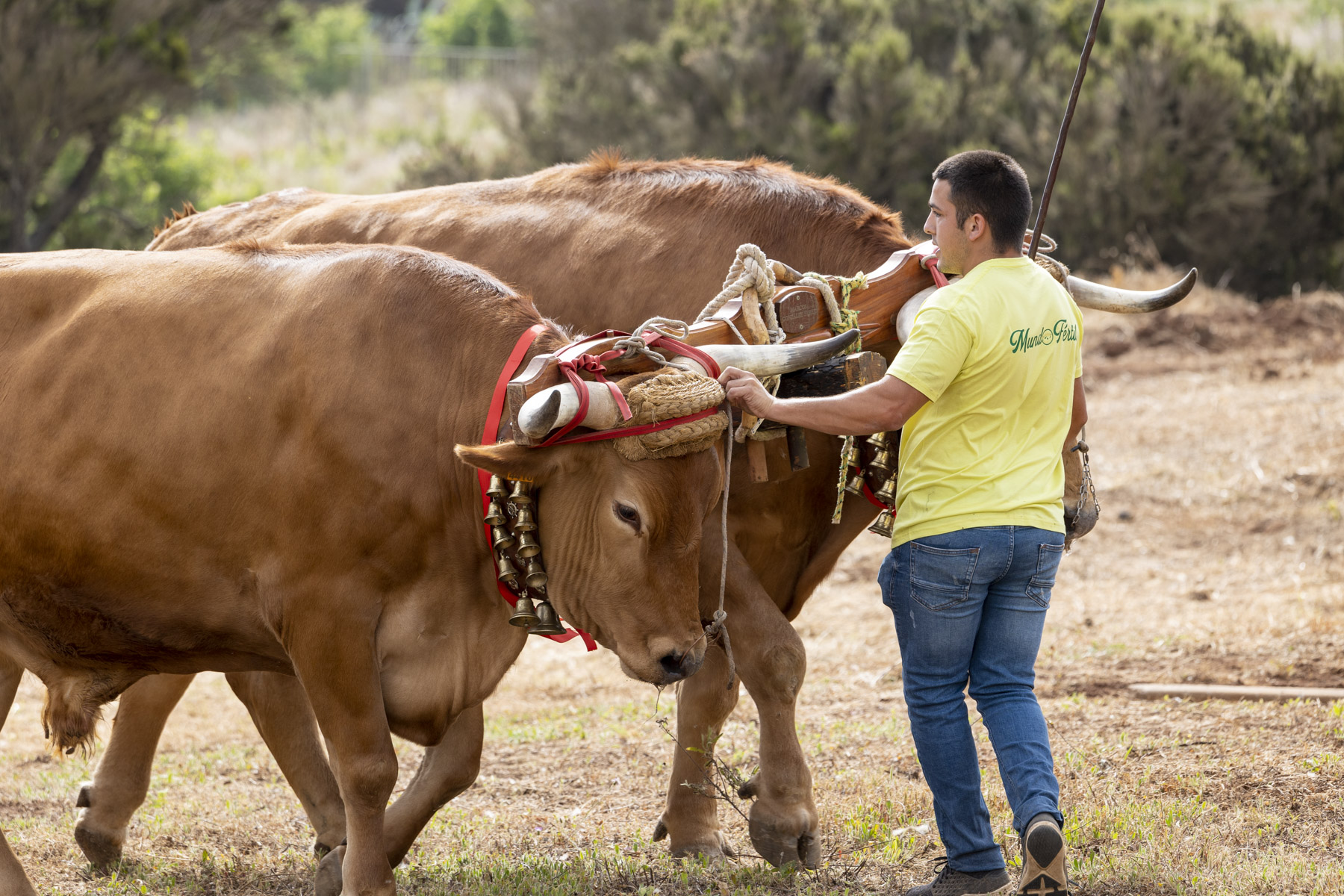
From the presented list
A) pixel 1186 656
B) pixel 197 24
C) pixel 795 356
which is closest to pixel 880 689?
pixel 1186 656

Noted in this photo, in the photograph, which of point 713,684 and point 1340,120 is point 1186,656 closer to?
point 713,684

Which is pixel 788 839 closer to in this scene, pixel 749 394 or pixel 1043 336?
pixel 749 394

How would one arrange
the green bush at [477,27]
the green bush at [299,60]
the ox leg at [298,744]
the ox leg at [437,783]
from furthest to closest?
1. the green bush at [477,27]
2. the green bush at [299,60]
3. the ox leg at [298,744]
4. the ox leg at [437,783]

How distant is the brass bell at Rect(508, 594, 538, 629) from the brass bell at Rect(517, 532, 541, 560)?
0.14 m

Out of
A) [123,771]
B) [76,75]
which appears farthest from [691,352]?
[76,75]

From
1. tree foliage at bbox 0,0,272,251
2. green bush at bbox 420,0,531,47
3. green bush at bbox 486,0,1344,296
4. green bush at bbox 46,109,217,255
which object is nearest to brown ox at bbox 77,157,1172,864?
tree foliage at bbox 0,0,272,251

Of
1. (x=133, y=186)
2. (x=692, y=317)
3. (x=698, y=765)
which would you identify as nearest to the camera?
(x=698, y=765)

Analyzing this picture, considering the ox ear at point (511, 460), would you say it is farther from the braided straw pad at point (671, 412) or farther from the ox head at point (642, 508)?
the braided straw pad at point (671, 412)

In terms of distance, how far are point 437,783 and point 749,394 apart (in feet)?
5.14

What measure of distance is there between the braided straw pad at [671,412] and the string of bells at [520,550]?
0.32 m

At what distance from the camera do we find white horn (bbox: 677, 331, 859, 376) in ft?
13.4

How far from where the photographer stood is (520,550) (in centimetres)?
399

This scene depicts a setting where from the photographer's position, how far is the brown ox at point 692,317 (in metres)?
4.74

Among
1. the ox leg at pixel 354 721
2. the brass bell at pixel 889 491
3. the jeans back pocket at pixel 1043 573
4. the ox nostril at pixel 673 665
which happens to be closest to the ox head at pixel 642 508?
the ox nostril at pixel 673 665
